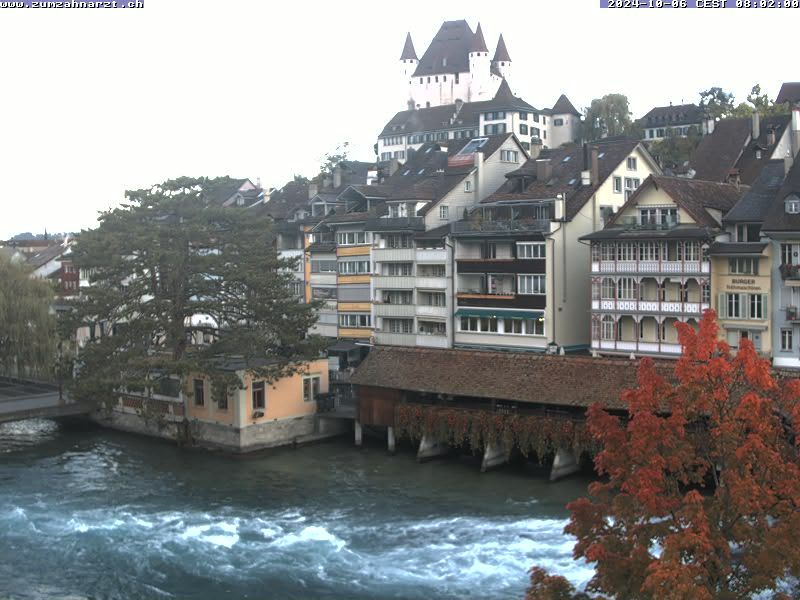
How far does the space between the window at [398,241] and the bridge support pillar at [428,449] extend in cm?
2113

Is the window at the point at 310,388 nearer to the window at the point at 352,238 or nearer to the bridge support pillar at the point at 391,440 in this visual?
the bridge support pillar at the point at 391,440

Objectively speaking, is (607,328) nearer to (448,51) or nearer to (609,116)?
(609,116)

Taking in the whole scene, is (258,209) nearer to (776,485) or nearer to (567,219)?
(567,219)

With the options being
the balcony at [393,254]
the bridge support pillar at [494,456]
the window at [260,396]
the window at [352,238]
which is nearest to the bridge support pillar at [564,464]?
the bridge support pillar at [494,456]

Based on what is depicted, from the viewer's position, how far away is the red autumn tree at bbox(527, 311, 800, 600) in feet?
61.2

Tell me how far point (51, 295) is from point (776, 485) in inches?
2105

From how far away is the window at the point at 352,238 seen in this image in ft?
235

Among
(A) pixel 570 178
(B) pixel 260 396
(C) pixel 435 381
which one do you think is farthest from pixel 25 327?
(A) pixel 570 178

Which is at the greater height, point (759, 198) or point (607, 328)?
point (759, 198)

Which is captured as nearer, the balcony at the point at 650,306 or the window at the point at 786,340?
the window at the point at 786,340

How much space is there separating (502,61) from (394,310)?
113798 millimetres

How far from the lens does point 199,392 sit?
54.4m

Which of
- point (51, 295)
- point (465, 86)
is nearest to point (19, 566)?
point (51, 295)

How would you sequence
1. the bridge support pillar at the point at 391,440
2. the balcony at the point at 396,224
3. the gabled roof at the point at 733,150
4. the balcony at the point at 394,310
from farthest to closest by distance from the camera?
1. the gabled roof at the point at 733,150
2. the balcony at the point at 394,310
3. the balcony at the point at 396,224
4. the bridge support pillar at the point at 391,440
